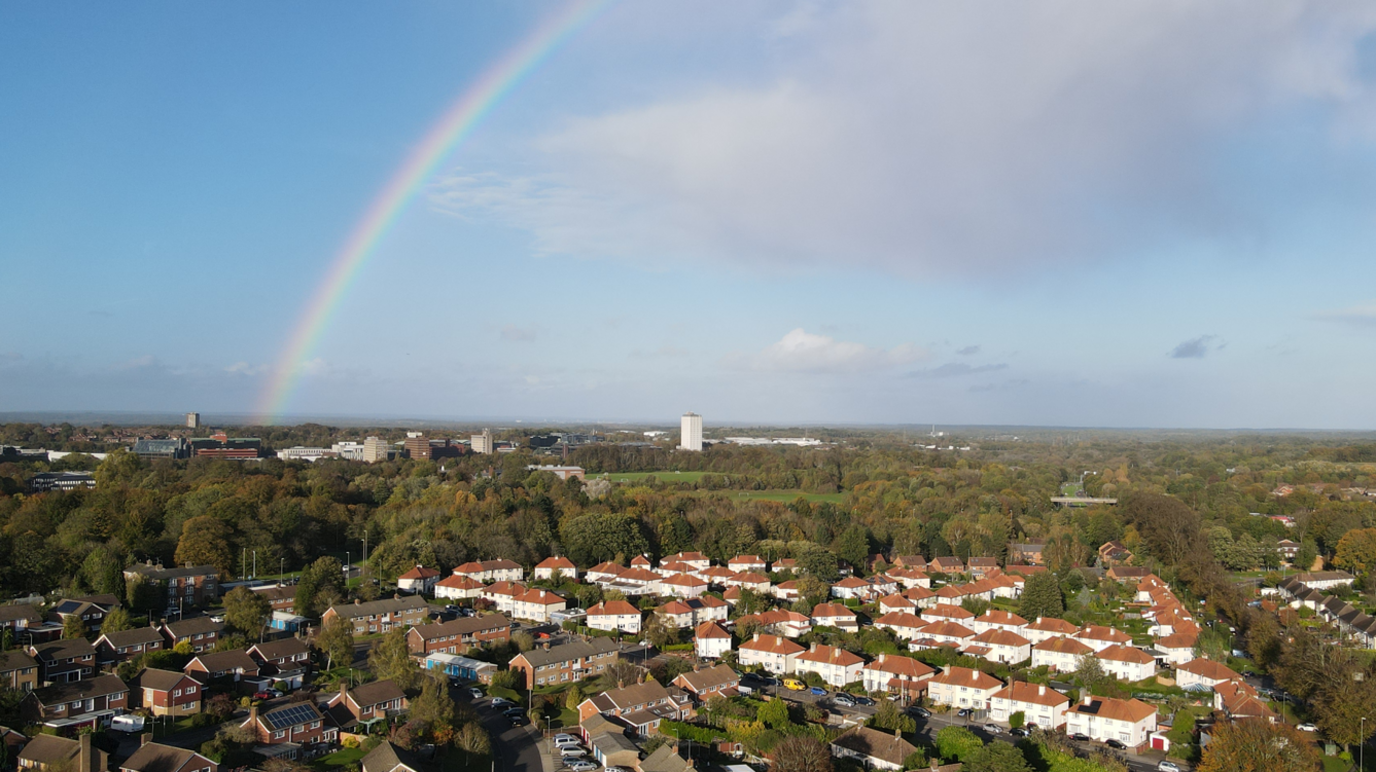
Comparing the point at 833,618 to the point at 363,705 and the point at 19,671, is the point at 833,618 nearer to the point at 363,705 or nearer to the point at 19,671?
the point at 363,705

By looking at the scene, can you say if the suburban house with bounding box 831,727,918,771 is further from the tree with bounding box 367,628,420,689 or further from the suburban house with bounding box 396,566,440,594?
the suburban house with bounding box 396,566,440,594

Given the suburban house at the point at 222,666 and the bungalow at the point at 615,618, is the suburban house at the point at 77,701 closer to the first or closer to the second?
the suburban house at the point at 222,666

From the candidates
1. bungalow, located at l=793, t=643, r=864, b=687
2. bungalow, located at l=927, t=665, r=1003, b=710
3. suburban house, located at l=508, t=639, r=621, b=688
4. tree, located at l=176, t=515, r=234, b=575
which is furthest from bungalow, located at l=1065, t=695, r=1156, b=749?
tree, located at l=176, t=515, r=234, b=575

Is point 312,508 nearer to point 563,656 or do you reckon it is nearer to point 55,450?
point 563,656

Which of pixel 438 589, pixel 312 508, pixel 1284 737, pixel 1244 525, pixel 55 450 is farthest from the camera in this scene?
pixel 55 450

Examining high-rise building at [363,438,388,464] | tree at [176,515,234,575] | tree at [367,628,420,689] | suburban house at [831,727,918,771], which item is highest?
high-rise building at [363,438,388,464]

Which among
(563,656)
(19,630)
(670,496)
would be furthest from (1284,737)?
(670,496)
